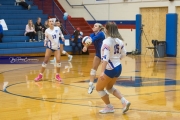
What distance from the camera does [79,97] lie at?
9.87 m

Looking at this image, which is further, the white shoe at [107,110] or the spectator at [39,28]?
the spectator at [39,28]

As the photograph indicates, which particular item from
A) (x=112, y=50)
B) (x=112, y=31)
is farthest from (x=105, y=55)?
(x=112, y=31)

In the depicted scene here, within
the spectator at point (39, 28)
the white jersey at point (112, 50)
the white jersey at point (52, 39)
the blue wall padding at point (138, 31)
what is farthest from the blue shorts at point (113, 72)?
the blue wall padding at point (138, 31)

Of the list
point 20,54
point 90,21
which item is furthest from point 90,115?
point 90,21

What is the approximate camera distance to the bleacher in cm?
2286

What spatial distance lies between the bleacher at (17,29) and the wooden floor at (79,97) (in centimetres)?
795

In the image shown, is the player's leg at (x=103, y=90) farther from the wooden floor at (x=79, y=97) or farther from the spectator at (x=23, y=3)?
the spectator at (x=23, y=3)

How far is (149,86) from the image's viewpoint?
11.6 m

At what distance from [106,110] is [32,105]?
5.88ft

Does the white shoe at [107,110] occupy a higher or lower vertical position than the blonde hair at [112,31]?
lower

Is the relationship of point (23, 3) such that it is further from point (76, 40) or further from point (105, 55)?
point (105, 55)

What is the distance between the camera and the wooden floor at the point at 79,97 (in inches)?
311

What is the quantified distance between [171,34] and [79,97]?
14.5 metres

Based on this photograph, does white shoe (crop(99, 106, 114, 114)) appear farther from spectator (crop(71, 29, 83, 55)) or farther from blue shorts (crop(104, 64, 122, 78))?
spectator (crop(71, 29, 83, 55))
